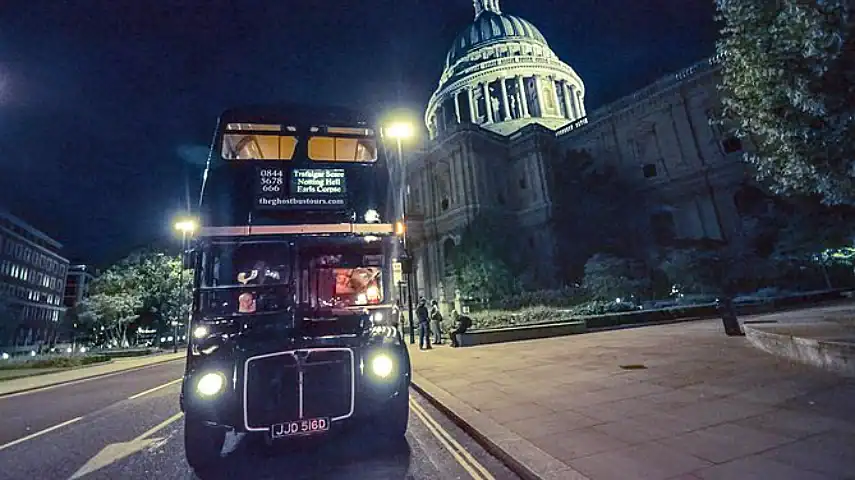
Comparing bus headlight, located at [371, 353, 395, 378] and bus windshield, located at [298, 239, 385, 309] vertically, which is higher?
bus windshield, located at [298, 239, 385, 309]

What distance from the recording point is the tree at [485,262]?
116ft

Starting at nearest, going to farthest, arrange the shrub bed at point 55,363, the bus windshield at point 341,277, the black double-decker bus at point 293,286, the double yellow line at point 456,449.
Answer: the double yellow line at point 456,449 < the black double-decker bus at point 293,286 < the bus windshield at point 341,277 < the shrub bed at point 55,363

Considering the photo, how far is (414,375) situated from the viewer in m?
9.98

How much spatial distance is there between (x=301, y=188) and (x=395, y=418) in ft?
11.7

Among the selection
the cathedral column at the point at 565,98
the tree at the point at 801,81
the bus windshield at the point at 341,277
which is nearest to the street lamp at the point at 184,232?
the bus windshield at the point at 341,277

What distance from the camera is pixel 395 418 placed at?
4992mm

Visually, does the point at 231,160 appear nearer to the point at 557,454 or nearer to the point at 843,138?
the point at 557,454

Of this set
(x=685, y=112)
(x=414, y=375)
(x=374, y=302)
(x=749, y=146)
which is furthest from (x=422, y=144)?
(x=374, y=302)

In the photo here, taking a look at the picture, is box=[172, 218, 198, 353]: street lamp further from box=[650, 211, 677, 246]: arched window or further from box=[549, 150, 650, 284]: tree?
box=[650, 211, 677, 246]: arched window

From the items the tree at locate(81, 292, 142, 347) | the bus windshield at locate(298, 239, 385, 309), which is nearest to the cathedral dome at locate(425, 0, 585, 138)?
the tree at locate(81, 292, 142, 347)

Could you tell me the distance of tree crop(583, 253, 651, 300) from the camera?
87.3 feet

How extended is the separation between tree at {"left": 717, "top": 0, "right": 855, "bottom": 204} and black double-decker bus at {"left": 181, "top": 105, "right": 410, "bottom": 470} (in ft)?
24.2

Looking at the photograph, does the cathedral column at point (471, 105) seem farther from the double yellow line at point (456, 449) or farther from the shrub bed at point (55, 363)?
the double yellow line at point (456, 449)

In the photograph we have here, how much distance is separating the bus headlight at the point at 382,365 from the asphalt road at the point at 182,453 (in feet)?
3.38
